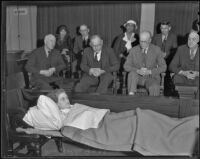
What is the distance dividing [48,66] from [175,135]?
2134mm

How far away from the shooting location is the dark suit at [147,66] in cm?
403

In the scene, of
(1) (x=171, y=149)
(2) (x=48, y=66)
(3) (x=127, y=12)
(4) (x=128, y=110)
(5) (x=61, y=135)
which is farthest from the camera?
(3) (x=127, y=12)

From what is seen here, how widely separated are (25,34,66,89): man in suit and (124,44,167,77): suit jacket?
91cm

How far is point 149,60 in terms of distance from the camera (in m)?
4.09

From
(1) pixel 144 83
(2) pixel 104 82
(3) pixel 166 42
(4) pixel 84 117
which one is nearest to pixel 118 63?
(2) pixel 104 82

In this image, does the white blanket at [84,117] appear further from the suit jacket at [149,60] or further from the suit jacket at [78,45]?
the suit jacket at [78,45]

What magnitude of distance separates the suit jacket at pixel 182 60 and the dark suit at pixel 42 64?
145cm

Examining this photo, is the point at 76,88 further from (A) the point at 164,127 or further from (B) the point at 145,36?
(A) the point at 164,127

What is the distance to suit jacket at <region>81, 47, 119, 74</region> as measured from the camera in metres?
4.24

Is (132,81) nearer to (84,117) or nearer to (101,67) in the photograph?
(101,67)

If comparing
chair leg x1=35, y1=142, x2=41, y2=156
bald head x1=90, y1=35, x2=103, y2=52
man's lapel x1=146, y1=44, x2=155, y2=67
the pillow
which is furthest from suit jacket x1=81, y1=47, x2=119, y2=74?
chair leg x1=35, y1=142, x2=41, y2=156

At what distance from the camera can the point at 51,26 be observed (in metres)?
5.96

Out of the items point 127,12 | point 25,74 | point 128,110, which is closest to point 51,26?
point 127,12

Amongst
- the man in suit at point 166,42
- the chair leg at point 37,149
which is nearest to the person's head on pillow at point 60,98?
the chair leg at point 37,149
